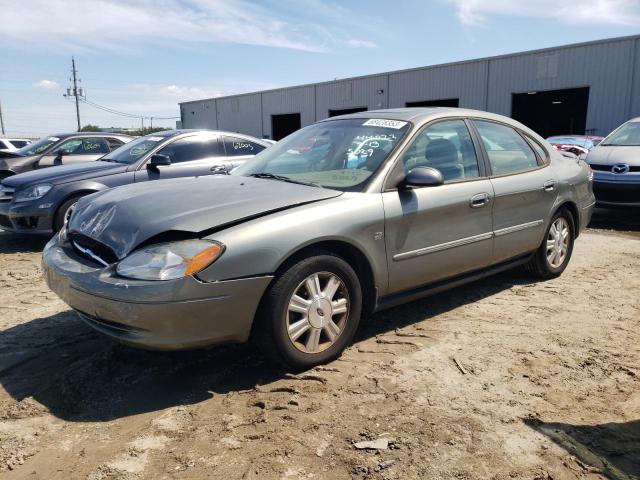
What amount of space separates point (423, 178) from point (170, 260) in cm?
170

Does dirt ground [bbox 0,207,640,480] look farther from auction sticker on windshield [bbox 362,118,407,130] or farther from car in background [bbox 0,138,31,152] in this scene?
car in background [bbox 0,138,31,152]

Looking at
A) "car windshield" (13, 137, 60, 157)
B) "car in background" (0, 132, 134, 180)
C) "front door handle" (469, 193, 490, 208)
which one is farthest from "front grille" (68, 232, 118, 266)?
"car windshield" (13, 137, 60, 157)

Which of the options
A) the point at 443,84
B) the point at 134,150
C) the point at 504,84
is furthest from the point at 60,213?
the point at 443,84

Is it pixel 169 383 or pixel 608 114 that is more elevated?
pixel 608 114

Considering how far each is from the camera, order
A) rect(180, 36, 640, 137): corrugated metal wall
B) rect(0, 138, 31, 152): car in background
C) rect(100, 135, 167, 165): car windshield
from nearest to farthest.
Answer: rect(100, 135, 167, 165): car windshield < rect(0, 138, 31, 152): car in background < rect(180, 36, 640, 137): corrugated metal wall

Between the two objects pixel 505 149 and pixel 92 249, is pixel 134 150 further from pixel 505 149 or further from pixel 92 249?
pixel 505 149

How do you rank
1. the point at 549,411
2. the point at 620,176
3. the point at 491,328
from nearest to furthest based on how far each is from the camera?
1. the point at 549,411
2. the point at 491,328
3. the point at 620,176

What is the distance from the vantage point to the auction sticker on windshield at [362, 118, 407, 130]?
12.4 ft

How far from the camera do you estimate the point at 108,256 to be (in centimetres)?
291

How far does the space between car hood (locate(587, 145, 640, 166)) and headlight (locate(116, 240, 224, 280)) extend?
775cm

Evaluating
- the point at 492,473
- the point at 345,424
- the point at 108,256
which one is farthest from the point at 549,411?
the point at 108,256

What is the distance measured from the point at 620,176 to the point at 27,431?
8.51 m

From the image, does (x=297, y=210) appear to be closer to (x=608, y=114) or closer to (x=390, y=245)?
(x=390, y=245)

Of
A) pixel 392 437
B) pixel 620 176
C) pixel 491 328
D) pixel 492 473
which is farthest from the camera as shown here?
pixel 620 176
